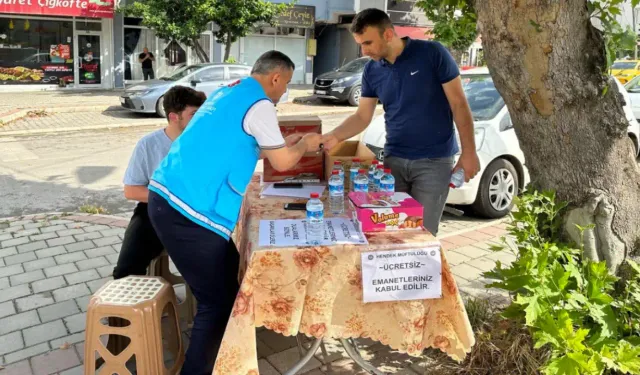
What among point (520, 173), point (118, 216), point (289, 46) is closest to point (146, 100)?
point (118, 216)

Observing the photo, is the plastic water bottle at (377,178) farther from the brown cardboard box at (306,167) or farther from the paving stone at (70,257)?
the paving stone at (70,257)

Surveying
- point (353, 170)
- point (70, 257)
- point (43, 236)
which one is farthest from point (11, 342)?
point (353, 170)

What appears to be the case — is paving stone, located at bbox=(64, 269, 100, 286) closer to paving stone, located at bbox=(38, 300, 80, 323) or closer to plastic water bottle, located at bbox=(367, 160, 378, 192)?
paving stone, located at bbox=(38, 300, 80, 323)

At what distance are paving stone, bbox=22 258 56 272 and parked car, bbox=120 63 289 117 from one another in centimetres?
931

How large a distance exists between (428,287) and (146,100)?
12968mm

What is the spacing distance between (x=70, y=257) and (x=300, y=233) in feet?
10.3

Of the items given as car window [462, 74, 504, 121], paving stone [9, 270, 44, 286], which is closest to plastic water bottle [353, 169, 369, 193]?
paving stone [9, 270, 44, 286]

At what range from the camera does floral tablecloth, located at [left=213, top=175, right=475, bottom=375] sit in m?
2.52

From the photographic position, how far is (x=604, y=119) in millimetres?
3020

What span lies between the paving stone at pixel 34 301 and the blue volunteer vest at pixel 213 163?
6.75ft

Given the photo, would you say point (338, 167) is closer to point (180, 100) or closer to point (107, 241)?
point (180, 100)

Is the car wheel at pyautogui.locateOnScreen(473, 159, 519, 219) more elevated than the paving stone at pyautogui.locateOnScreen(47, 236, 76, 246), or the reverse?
the car wheel at pyautogui.locateOnScreen(473, 159, 519, 219)

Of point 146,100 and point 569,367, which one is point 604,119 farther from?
point 146,100

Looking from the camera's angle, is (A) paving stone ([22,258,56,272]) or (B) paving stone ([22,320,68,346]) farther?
(A) paving stone ([22,258,56,272])
